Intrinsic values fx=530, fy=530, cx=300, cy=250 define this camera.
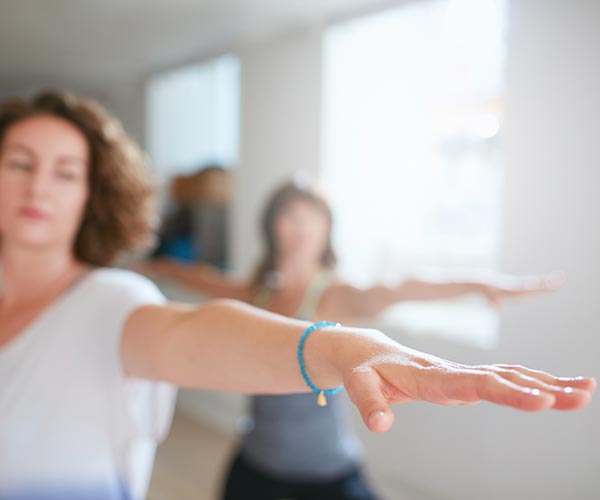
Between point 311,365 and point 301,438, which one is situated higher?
point 311,365

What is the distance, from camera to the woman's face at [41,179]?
44 cm

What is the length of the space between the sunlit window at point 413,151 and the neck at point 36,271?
0.65 meters

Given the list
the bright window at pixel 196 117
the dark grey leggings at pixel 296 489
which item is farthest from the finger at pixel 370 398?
the bright window at pixel 196 117

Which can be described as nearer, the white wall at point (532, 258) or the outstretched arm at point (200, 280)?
the white wall at point (532, 258)

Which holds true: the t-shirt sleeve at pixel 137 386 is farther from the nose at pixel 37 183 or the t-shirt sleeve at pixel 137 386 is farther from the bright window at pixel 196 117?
the bright window at pixel 196 117

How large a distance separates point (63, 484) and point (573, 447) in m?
0.40

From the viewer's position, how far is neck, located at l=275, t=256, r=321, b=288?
85cm

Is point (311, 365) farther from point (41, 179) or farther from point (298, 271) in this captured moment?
point (298, 271)

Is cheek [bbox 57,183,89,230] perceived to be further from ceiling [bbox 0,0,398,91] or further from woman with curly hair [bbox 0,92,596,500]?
ceiling [bbox 0,0,398,91]

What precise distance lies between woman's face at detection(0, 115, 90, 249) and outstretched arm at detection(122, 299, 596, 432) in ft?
0.38

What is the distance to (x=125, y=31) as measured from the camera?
979 millimetres

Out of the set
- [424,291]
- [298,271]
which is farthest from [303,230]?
[424,291]

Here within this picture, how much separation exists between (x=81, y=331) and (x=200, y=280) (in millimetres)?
629

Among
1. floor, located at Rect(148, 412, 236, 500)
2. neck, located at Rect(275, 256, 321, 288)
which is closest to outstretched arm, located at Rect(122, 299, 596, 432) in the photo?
neck, located at Rect(275, 256, 321, 288)
